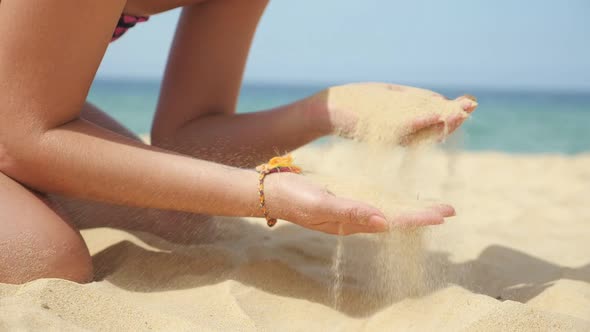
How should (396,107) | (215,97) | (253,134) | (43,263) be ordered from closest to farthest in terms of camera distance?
(43,263) < (396,107) < (253,134) < (215,97)

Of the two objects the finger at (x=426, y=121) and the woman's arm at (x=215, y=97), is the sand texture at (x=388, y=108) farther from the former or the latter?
the woman's arm at (x=215, y=97)

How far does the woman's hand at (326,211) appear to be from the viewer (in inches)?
41.9

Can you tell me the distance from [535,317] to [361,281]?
15.8 inches

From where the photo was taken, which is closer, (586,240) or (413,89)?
(413,89)

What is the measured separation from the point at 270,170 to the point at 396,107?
1.10 ft

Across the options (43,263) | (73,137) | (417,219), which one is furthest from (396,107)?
(43,263)

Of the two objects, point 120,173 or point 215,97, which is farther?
point 215,97

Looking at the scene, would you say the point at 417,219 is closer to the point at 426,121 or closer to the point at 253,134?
the point at 426,121

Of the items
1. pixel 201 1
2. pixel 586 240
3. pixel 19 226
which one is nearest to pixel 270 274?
pixel 19 226

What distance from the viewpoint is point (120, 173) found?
1.08 m

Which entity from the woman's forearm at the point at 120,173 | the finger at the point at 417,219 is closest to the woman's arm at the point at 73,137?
the woman's forearm at the point at 120,173

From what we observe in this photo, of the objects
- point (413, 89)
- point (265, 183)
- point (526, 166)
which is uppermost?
point (413, 89)

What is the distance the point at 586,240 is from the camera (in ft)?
5.61

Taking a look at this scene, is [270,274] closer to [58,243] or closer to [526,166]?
[58,243]
